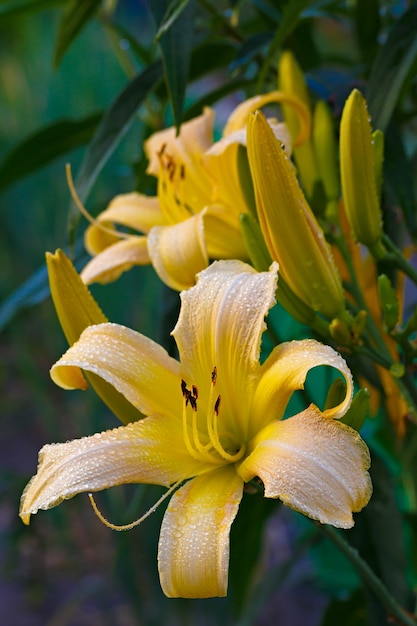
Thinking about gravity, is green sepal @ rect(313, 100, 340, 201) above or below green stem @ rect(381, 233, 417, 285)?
above

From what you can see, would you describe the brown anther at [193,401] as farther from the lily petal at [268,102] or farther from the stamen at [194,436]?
the lily petal at [268,102]

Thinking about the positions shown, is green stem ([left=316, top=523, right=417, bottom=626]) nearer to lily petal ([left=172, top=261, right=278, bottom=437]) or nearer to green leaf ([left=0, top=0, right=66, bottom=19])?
lily petal ([left=172, top=261, right=278, bottom=437])

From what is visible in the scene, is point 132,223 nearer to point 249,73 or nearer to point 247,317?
point 247,317

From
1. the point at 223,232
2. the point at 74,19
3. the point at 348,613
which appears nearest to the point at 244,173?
the point at 223,232

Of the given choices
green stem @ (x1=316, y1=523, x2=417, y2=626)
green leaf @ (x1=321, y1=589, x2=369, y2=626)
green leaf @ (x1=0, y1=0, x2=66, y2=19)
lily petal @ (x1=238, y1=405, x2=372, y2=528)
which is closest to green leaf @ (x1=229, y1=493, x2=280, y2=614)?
green leaf @ (x1=321, y1=589, x2=369, y2=626)

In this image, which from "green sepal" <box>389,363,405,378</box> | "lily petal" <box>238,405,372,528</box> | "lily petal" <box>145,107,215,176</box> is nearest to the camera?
"lily petal" <box>238,405,372,528</box>

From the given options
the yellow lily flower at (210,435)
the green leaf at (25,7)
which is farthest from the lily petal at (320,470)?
the green leaf at (25,7)
